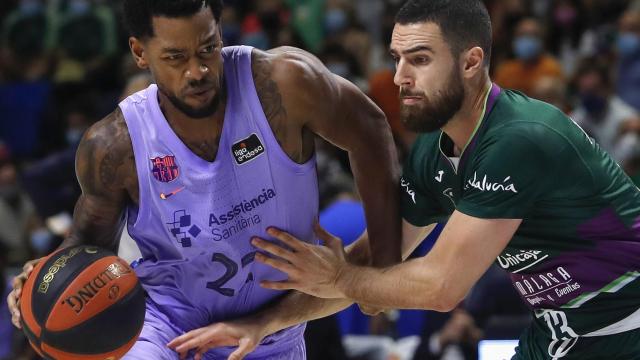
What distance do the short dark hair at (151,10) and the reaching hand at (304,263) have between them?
0.91 m

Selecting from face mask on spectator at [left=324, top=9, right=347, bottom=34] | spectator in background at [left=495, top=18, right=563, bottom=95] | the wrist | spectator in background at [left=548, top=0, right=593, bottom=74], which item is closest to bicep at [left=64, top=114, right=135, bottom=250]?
the wrist

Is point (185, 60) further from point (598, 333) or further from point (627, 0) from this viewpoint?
point (627, 0)

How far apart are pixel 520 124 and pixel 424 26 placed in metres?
0.52

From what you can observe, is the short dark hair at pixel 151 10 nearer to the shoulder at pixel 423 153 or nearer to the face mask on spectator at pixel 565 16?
the shoulder at pixel 423 153

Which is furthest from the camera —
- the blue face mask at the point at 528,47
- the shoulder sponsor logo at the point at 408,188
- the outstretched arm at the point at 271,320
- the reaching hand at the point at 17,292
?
the blue face mask at the point at 528,47

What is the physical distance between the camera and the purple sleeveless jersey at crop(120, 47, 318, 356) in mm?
4172

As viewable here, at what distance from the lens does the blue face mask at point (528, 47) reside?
1045cm

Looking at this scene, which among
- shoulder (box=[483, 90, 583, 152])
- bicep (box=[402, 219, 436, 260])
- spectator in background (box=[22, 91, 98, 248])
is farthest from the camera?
spectator in background (box=[22, 91, 98, 248])

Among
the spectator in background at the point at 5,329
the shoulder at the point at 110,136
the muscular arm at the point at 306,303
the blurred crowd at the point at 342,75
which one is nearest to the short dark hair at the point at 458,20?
the muscular arm at the point at 306,303

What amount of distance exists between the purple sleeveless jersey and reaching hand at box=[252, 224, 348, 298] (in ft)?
0.28

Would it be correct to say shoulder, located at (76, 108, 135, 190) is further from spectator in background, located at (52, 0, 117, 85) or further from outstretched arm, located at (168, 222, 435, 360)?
spectator in background, located at (52, 0, 117, 85)

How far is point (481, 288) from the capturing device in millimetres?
7113

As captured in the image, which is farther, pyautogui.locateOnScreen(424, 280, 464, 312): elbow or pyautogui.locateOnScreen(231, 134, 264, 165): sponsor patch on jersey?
pyautogui.locateOnScreen(231, 134, 264, 165): sponsor patch on jersey

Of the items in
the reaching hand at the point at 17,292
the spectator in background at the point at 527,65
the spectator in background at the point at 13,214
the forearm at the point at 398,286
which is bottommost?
the spectator in background at the point at 13,214
